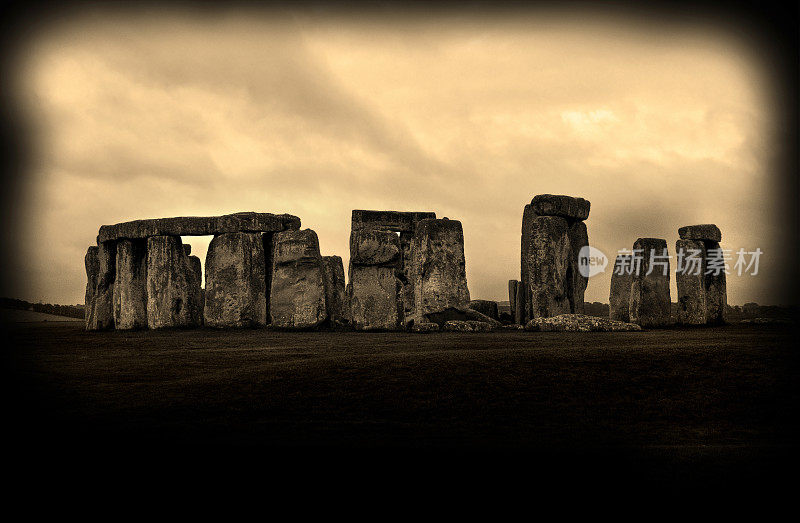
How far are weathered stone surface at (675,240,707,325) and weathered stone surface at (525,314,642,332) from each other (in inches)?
146

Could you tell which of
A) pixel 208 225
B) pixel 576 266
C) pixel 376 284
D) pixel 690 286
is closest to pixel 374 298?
pixel 376 284

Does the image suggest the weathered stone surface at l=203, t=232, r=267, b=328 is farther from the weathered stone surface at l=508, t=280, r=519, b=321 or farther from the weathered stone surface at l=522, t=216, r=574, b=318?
the weathered stone surface at l=508, t=280, r=519, b=321

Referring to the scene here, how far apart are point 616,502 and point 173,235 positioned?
13.0 meters

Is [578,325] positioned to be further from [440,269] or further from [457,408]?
[457,408]

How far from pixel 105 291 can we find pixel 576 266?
10.6m

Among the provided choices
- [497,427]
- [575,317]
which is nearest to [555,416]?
[497,427]

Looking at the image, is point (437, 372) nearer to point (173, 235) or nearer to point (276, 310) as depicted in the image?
point (276, 310)

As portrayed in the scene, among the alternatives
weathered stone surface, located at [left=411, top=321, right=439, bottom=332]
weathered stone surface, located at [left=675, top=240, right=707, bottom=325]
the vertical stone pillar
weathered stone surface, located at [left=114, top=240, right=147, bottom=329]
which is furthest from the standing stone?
weathered stone surface, located at [left=675, top=240, right=707, bottom=325]

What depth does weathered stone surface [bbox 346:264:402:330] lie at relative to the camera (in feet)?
39.1

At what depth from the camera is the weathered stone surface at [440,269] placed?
39.4 ft

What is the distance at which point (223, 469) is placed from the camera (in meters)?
3.14

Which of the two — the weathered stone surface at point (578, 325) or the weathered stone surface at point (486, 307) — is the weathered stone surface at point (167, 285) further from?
the weathered stone surface at point (578, 325)

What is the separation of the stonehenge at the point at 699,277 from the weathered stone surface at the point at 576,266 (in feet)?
7.00

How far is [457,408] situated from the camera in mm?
4469
